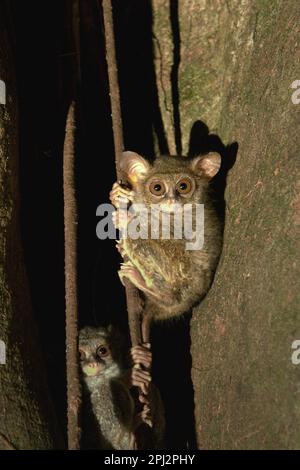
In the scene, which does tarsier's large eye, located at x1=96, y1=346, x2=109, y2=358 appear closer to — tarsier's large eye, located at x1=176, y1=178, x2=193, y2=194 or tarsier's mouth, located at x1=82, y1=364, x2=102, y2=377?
tarsier's mouth, located at x1=82, y1=364, x2=102, y2=377

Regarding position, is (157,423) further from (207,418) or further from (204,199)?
(204,199)

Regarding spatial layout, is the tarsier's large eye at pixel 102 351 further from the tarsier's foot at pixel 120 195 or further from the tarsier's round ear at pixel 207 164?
the tarsier's round ear at pixel 207 164

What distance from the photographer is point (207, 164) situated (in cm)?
429

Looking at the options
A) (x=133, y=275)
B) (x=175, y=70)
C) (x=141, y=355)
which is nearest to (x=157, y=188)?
(x=133, y=275)

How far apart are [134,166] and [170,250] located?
2.12 feet

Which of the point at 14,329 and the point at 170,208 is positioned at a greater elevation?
the point at 170,208

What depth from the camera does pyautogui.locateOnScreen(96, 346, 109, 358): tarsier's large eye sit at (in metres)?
4.56

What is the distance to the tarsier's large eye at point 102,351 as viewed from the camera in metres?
4.56

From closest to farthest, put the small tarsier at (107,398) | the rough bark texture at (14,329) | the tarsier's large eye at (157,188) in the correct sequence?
the rough bark texture at (14,329)
the tarsier's large eye at (157,188)
the small tarsier at (107,398)

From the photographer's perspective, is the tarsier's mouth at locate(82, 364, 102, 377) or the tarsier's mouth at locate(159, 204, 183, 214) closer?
the tarsier's mouth at locate(159, 204, 183, 214)

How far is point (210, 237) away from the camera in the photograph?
4.18 m

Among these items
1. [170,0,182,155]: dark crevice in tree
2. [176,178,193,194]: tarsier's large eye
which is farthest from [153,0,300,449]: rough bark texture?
[176,178,193,194]: tarsier's large eye

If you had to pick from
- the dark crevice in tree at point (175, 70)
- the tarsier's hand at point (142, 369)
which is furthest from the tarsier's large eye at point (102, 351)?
the dark crevice in tree at point (175, 70)

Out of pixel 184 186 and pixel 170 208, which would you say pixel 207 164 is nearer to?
pixel 184 186
